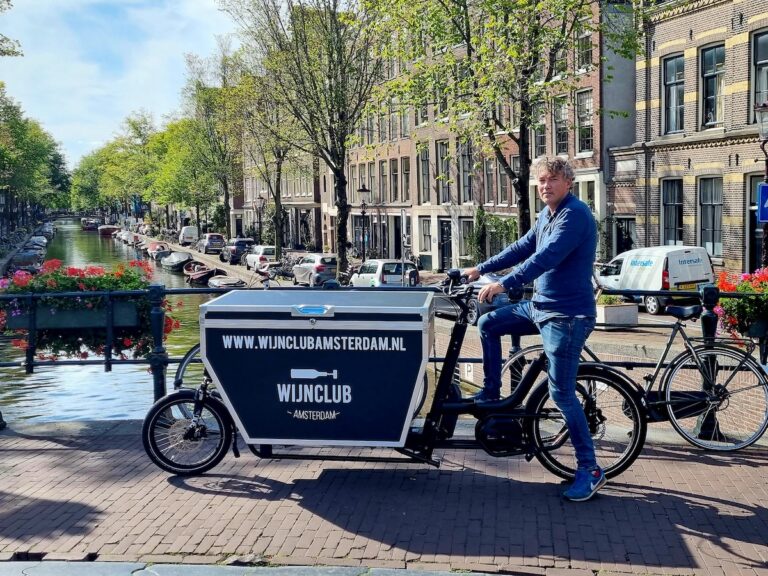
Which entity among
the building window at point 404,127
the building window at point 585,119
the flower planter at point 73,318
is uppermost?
the building window at point 404,127

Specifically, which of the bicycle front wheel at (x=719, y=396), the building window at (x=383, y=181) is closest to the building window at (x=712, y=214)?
the bicycle front wheel at (x=719, y=396)

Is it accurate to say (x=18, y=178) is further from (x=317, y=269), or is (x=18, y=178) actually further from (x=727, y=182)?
(x=727, y=182)

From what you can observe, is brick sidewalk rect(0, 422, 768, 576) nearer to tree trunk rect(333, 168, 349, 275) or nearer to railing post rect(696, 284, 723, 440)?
railing post rect(696, 284, 723, 440)

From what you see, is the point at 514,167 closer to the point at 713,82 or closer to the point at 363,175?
the point at 713,82

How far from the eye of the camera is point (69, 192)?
555 ft

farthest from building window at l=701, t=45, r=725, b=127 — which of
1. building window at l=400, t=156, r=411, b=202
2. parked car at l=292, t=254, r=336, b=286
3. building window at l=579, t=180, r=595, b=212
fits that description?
building window at l=400, t=156, r=411, b=202

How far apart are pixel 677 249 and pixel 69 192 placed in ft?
531

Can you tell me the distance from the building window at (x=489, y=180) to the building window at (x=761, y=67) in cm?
1441

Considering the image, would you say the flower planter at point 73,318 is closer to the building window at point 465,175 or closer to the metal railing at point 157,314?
the metal railing at point 157,314

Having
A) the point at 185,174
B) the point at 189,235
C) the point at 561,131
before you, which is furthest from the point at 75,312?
the point at 189,235

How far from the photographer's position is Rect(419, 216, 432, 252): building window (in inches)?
1731

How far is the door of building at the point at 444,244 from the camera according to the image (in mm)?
41875

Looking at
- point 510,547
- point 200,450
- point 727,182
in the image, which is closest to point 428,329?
point 510,547

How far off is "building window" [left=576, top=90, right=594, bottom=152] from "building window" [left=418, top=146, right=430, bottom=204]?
42.1ft
